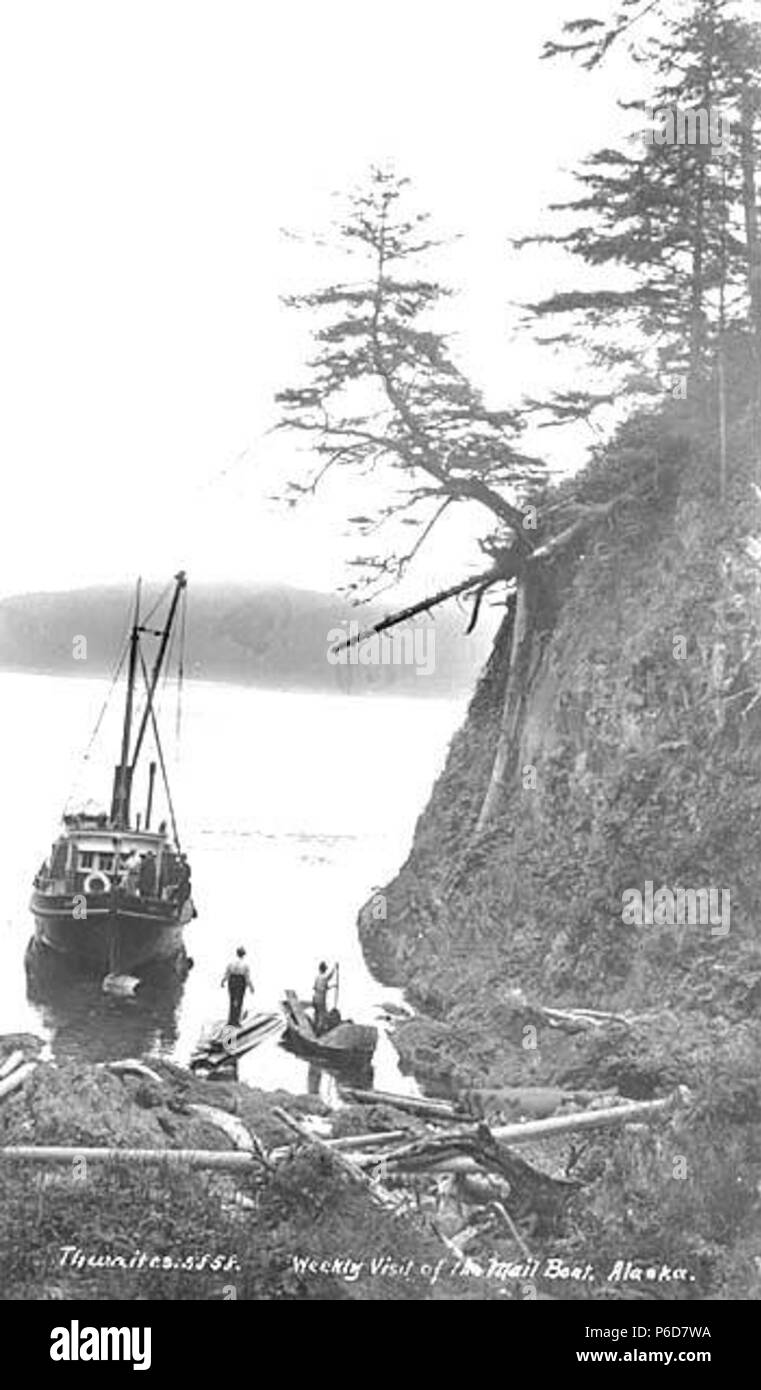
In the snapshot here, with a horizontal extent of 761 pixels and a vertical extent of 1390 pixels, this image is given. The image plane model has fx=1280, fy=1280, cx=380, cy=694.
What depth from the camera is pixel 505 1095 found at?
20516 mm

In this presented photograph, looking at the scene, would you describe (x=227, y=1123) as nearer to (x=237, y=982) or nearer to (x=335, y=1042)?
(x=335, y=1042)

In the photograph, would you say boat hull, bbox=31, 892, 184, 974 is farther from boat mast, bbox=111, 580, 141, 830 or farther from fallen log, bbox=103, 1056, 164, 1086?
fallen log, bbox=103, 1056, 164, 1086

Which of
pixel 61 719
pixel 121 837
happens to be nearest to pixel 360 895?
pixel 121 837

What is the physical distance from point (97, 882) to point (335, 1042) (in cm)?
1077

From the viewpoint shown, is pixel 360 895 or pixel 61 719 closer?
pixel 360 895

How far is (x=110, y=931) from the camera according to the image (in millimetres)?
Answer: 32594

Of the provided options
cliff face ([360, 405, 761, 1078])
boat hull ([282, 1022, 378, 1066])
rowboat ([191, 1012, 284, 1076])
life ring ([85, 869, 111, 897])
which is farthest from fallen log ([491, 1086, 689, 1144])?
life ring ([85, 869, 111, 897])

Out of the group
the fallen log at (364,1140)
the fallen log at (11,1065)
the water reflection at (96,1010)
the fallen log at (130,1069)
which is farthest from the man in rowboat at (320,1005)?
the fallen log at (364,1140)

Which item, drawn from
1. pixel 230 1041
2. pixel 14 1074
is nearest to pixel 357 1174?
pixel 14 1074

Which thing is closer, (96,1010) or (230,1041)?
(230,1041)

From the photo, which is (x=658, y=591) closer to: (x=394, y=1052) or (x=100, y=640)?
(x=394, y=1052)

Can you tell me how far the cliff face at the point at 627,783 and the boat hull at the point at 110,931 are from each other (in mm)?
6451

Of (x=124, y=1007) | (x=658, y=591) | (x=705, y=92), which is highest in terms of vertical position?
(x=705, y=92)
